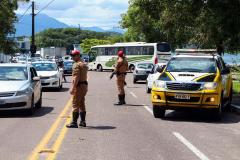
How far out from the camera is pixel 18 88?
37.0ft

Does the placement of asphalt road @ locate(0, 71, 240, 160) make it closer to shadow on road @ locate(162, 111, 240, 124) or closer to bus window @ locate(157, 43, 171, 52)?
shadow on road @ locate(162, 111, 240, 124)

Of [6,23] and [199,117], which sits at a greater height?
[6,23]

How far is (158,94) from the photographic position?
10.8 meters

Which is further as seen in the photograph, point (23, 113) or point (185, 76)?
point (23, 113)

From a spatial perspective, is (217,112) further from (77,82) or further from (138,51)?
(138,51)

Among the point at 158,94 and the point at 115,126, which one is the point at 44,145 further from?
the point at 158,94

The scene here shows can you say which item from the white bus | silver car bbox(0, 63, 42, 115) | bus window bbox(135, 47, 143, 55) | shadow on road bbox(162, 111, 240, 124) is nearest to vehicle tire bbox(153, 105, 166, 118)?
shadow on road bbox(162, 111, 240, 124)

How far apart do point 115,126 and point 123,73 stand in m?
4.80

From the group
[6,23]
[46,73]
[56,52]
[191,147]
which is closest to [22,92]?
[191,147]

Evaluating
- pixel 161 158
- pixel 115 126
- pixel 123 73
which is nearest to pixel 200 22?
pixel 123 73

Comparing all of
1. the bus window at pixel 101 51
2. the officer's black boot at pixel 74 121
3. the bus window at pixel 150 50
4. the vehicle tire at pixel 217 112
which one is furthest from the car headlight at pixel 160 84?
the bus window at pixel 101 51

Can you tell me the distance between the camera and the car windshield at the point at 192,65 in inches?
463

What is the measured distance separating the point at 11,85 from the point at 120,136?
14.8ft

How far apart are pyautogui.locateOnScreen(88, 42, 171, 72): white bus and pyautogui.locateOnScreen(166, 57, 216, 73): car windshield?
32410mm
